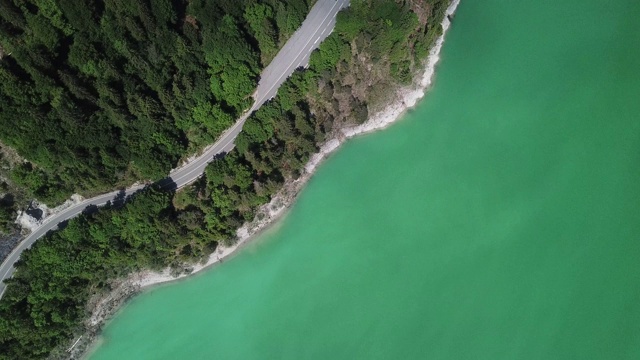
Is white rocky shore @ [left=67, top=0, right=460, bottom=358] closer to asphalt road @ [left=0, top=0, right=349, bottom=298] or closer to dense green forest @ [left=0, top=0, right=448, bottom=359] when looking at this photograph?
dense green forest @ [left=0, top=0, right=448, bottom=359]

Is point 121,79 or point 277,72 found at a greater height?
point 121,79

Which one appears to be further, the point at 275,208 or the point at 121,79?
the point at 275,208

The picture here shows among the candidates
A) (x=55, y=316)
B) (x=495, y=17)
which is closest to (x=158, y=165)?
(x=55, y=316)

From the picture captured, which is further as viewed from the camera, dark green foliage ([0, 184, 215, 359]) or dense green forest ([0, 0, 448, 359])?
dense green forest ([0, 0, 448, 359])

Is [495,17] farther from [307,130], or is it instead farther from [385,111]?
[307,130]

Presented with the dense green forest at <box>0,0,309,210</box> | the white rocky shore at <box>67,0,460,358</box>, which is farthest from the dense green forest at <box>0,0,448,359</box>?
the dense green forest at <box>0,0,309,210</box>

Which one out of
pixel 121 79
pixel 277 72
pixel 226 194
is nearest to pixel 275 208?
pixel 226 194

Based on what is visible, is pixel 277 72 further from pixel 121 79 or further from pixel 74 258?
pixel 74 258
